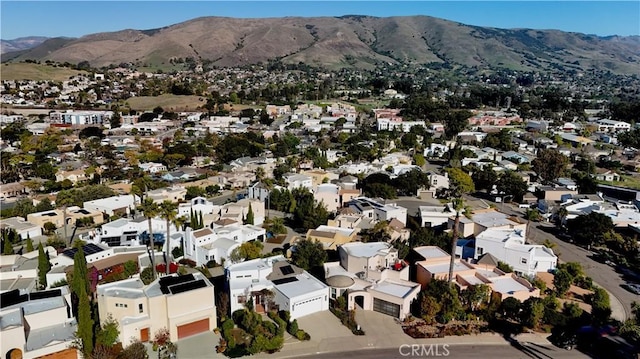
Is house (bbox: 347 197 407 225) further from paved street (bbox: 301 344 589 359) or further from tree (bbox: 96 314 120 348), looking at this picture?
tree (bbox: 96 314 120 348)

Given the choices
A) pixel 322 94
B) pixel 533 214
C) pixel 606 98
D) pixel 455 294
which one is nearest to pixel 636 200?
pixel 533 214

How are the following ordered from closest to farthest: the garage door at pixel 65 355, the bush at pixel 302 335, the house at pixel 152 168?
the garage door at pixel 65 355, the bush at pixel 302 335, the house at pixel 152 168

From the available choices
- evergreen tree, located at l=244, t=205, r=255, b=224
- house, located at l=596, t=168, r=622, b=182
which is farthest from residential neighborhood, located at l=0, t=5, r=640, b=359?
evergreen tree, located at l=244, t=205, r=255, b=224

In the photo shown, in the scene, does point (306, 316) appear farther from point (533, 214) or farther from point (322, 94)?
point (322, 94)

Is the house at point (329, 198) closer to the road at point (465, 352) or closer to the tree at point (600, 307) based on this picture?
the road at point (465, 352)

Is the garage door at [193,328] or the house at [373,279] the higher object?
the house at [373,279]

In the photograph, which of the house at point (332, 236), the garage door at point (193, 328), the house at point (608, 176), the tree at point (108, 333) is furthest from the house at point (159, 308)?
the house at point (608, 176)
